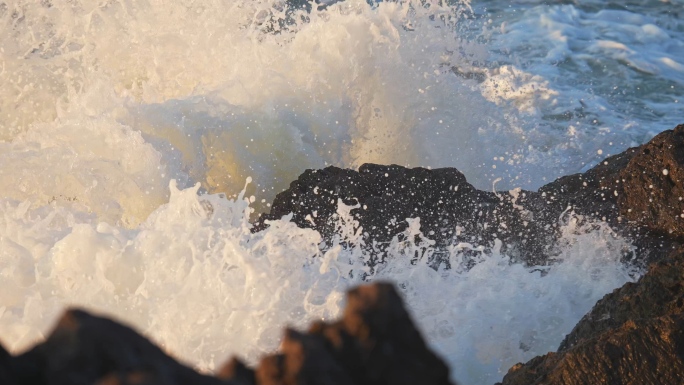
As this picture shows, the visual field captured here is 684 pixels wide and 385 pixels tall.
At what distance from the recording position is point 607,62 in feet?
37.9

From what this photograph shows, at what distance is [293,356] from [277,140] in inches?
271

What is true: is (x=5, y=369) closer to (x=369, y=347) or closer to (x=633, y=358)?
(x=369, y=347)

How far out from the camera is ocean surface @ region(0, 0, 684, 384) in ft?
14.6

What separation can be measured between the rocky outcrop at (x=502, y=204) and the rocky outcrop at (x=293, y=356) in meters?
3.85

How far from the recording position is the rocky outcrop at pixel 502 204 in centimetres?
503

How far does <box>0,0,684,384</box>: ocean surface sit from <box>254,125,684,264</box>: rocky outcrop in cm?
14

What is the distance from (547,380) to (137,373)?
2.36 metres

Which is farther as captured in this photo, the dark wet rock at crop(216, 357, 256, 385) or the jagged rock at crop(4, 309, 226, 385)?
the dark wet rock at crop(216, 357, 256, 385)

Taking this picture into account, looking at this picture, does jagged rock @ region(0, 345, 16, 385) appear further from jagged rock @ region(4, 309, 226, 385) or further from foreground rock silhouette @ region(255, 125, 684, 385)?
foreground rock silhouette @ region(255, 125, 684, 385)

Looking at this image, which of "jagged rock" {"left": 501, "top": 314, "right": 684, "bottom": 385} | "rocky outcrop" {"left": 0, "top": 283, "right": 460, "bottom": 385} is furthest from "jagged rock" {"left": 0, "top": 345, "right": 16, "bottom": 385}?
"jagged rock" {"left": 501, "top": 314, "right": 684, "bottom": 385}

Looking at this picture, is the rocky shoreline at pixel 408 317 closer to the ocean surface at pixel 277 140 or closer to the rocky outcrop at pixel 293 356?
the rocky outcrop at pixel 293 356

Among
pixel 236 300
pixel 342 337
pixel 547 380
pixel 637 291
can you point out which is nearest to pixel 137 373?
pixel 342 337

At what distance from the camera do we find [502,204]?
5.62m

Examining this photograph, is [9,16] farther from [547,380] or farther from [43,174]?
[547,380]
